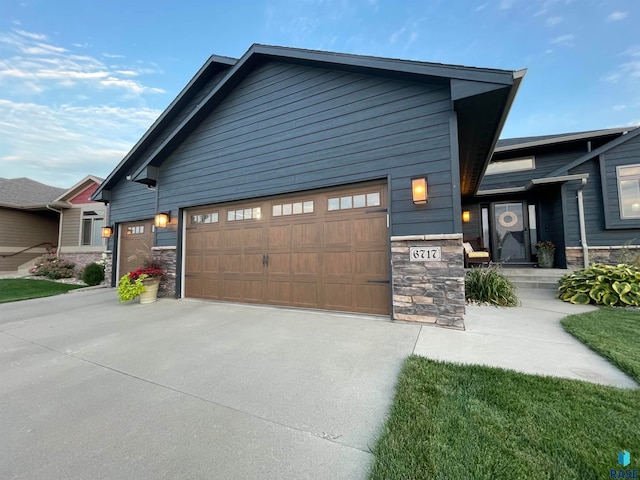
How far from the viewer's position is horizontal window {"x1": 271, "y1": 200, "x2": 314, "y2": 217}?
4.82 meters

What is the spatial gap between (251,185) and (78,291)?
708 cm

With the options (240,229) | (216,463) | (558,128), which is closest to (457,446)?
(216,463)

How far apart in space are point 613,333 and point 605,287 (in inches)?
95.7

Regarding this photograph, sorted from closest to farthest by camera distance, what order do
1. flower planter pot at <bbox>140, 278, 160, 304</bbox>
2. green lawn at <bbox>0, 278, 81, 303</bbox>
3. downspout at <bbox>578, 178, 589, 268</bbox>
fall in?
flower planter pot at <bbox>140, 278, 160, 304</bbox>, downspout at <bbox>578, 178, 589, 268</bbox>, green lawn at <bbox>0, 278, 81, 303</bbox>

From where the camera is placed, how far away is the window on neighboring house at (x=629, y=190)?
662cm

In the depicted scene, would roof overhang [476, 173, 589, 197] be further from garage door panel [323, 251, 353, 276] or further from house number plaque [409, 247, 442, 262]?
garage door panel [323, 251, 353, 276]

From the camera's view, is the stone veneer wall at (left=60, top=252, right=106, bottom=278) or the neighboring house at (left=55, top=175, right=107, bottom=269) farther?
the neighboring house at (left=55, top=175, right=107, bottom=269)

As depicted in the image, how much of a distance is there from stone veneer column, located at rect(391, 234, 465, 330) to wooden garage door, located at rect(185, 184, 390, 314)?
23cm

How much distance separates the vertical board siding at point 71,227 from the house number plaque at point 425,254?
47.9 feet

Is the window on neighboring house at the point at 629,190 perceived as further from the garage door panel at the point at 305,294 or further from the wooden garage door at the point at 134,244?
the wooden garage door at the point at 134,244

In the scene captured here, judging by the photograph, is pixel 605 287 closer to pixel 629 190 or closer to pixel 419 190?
pixel 629 190

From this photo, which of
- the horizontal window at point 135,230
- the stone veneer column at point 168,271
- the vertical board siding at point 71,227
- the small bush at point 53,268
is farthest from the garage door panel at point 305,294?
the vertical board siding at point 71,227

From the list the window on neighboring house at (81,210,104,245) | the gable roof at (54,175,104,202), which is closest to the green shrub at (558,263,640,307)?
the window on neighboring house at (81,210,104,245)

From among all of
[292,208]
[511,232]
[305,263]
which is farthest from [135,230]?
[511,232]
